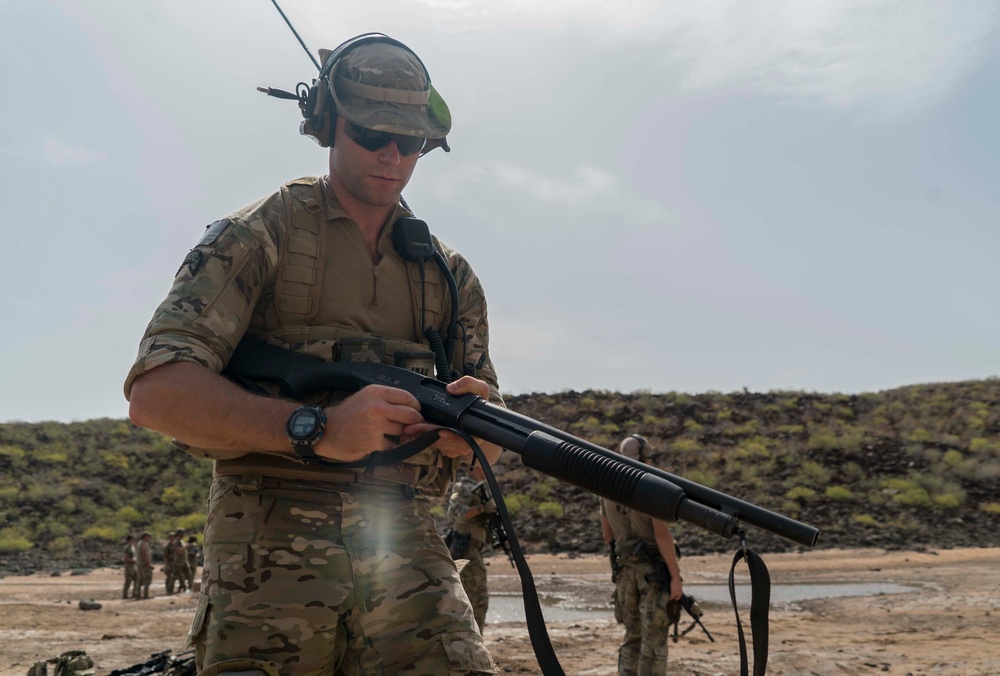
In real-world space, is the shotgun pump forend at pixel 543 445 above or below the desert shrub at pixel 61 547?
above

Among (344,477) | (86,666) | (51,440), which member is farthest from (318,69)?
(51,440)

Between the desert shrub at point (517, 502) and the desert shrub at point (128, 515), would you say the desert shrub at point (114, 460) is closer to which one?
the desert shrub at point (128, 515)

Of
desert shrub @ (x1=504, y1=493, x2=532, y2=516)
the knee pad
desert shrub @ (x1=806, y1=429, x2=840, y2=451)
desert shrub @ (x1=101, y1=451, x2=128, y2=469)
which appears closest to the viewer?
the knee pad

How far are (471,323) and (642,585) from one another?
18.7 feet

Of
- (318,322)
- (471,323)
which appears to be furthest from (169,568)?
(318,322)

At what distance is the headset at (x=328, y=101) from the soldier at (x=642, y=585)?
17.3 feet

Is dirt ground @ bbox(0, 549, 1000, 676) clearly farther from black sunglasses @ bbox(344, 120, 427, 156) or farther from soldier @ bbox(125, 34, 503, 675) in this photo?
black sunglasses @ bbox(344, 120, 427, 156)

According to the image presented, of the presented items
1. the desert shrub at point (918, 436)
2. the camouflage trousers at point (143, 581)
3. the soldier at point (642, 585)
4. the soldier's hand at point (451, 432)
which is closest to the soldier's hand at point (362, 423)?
the soldier's hand at point (451, 432)

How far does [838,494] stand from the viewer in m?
28.1

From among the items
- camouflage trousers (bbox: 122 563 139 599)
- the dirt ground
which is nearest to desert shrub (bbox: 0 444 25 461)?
the dirt ground

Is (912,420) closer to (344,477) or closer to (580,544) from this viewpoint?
(580,544)

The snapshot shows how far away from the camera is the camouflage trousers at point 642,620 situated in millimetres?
7887

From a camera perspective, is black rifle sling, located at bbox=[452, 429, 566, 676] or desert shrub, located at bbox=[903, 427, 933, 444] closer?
black rifle sling, located at bbox=[452, 429, 566, 676]

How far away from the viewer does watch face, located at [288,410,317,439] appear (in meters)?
2.25
